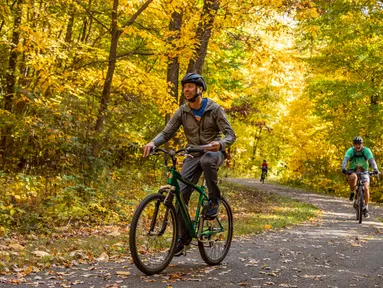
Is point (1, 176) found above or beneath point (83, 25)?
beneath

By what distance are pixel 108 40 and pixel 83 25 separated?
1050mm

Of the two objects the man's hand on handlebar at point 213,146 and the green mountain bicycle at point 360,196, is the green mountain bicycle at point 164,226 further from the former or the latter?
the green mountain bicycle at point 360,196

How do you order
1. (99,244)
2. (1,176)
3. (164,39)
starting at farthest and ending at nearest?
(164,39)
(1,176)
(99,244)

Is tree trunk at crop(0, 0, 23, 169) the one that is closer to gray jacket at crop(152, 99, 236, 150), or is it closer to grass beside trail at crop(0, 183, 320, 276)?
grass beside trail at crop(0, 183, 320, 276)

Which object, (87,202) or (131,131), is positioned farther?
(131,131)

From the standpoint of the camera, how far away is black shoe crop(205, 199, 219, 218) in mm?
6660

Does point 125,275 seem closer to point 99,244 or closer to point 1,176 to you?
point 99,244

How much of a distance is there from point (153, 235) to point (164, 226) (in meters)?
0.18

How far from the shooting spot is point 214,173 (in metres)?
6.38

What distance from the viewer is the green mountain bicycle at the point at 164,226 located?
18.7 ft

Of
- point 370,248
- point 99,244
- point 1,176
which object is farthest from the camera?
point 1,176

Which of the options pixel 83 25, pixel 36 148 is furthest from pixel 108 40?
pixel 36 148

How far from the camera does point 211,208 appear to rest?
6695 mm

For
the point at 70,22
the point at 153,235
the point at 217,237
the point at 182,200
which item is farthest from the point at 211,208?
the point at 70,22
